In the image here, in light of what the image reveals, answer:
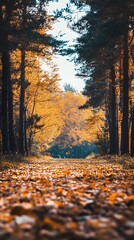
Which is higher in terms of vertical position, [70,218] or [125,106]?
[125,106]

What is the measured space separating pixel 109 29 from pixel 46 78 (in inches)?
549

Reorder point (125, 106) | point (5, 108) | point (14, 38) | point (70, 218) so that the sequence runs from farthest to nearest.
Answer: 1. point (125, 106)
2. point (5, 108)
3. point (14, 38)
4. point (70, 218)

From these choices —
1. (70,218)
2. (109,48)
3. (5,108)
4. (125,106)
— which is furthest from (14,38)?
(70,218)

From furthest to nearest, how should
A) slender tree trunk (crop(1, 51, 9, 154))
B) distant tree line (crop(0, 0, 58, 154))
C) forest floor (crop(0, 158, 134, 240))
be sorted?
1. slender tree trunk (crop(1, 51, 9, 154))
2. distant tree line (crop(0, 0, 58, 154))
3. forest floor (crop(0, 158, 134, 240))

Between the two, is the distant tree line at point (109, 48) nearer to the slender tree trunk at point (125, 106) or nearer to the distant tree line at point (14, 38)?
the slender tree trunk at point (125, 106)

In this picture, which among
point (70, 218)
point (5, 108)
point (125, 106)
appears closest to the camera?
point (70, 218)

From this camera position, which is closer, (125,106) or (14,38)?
(14,38)

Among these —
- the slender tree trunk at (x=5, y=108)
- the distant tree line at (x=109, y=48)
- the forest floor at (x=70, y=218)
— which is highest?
the distant tree line at (x=109, y=48)

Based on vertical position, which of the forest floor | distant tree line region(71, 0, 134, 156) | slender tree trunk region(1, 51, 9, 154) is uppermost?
distant tree line region(71, 0, 134, 156)

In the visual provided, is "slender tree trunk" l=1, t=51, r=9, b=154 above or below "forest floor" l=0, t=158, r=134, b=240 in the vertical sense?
above

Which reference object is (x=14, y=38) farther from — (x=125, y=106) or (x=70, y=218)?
(x=70, y=218)

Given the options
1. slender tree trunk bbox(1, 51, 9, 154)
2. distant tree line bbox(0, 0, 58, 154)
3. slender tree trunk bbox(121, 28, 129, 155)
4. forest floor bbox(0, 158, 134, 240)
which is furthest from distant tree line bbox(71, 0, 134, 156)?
forest floor bbox(0, 158, 134, 240)

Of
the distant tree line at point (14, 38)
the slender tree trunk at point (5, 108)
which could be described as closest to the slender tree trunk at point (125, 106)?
the distant tree line at point (14, 38)

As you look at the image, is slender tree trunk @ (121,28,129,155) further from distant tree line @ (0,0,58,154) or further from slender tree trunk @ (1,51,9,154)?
slender tree trunk @ (1,51,9,154)
